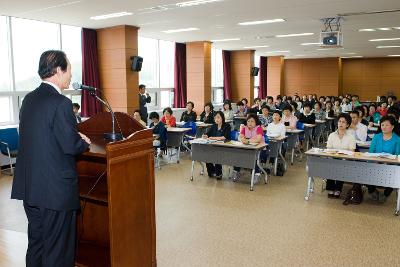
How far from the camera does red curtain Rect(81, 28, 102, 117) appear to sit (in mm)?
9164

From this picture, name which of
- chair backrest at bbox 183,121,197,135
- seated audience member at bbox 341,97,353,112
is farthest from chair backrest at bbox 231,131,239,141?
seated audience member at bbox 341,97,353,112

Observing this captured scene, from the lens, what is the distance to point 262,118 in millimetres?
8523

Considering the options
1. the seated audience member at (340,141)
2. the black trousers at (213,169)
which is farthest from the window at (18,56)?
the seated audience member at (340,141)

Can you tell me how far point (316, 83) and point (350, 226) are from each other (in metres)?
18.0

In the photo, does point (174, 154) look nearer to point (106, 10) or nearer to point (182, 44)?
point (106, 10)

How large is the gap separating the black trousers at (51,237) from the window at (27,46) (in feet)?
20.7

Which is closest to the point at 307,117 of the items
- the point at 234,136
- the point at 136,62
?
the point at 234,136

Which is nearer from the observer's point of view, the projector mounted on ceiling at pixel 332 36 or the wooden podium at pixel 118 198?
the wooden podium at pixel 118 198

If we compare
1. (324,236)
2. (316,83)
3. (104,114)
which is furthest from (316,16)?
(316,83)

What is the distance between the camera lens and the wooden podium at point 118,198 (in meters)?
2.17

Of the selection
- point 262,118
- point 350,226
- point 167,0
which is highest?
point 167,0

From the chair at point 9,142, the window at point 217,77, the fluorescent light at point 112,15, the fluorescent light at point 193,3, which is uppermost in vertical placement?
the fluorescent light at point 112,15

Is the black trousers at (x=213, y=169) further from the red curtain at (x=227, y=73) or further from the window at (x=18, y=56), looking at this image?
the red curtain at (x=227, y=73)

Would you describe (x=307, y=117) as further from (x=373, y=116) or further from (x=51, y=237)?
(x=51, y=237)
